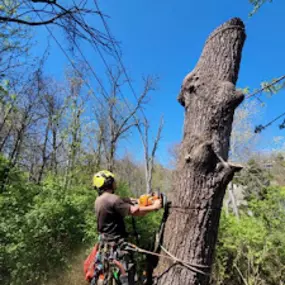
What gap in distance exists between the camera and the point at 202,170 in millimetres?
1520

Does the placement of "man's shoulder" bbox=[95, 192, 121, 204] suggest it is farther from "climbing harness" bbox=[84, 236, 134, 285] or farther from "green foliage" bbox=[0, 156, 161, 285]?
"green foliage" bbox=[0, 156, 161, 285]

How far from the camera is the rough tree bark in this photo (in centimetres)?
150

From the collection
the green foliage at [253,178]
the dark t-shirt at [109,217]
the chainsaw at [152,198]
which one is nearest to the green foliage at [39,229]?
the dark t-shirt at [109,217]

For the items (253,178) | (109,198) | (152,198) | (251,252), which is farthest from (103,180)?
(253,178)

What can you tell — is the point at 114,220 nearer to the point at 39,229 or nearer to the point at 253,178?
the point at 39,229

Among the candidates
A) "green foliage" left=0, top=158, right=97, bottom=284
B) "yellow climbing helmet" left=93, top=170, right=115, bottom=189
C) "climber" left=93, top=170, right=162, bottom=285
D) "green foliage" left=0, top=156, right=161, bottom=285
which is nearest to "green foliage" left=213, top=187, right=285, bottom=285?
"green foliage" left=0, top=156, right=161, bottom=285

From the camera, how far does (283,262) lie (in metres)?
4.67

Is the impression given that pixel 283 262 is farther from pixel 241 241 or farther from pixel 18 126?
pixel 18 126

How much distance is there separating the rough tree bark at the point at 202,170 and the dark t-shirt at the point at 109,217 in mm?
918

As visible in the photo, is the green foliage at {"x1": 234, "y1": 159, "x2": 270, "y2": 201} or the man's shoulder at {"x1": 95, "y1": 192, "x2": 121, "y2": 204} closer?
the man's shoulder at {"x1": 95, "y1": 192, "x2": 121, "y2": 204}

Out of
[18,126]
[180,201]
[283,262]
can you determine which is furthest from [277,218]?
[18,126]

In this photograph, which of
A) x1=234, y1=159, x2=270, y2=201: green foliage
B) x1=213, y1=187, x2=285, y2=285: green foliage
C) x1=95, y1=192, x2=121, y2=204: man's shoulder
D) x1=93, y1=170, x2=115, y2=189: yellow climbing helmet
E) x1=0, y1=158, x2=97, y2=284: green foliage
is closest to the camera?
x1=95, y1=192, x2=121, y2=204: man's shoulder

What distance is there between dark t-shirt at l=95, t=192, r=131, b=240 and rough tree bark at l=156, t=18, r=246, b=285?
92 cm

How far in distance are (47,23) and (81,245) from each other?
12.8 ft
